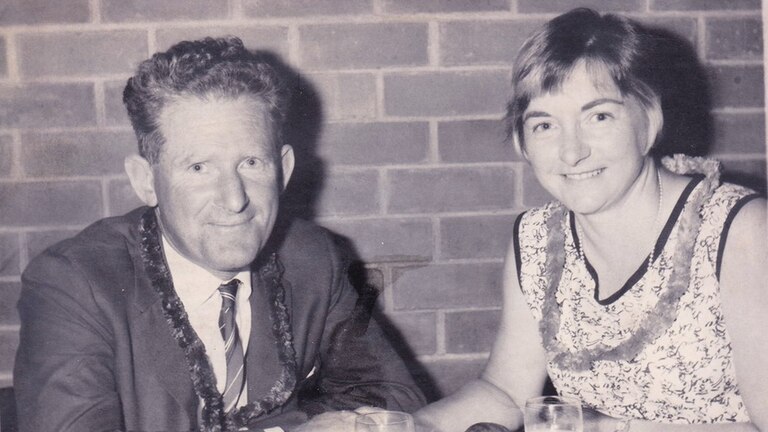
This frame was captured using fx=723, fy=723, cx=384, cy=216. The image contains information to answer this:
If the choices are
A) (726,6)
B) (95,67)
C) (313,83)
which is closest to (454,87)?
(313,83)

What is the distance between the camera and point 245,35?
1758mm

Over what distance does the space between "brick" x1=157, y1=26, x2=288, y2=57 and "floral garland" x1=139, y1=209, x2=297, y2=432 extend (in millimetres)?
492

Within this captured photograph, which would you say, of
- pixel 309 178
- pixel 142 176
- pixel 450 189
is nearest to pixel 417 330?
pixel 450 189

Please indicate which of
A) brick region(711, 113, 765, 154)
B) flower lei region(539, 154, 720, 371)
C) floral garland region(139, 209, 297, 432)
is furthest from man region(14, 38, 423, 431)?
brick region(711, 113, 765, 154)

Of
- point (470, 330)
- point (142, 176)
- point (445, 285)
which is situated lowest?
point (470, 330)

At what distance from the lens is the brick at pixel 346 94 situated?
1.80m

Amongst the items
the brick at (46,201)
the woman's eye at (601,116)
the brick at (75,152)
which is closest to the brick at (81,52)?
the brick at (75,152)

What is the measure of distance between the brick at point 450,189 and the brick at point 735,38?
62 centimetres

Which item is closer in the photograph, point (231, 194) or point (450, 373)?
point (231, 194)

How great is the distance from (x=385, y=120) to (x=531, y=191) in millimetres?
431

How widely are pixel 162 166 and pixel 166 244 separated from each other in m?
0.17

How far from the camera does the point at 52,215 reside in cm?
174

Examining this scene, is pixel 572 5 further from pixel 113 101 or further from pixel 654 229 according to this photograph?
pixel 113 101

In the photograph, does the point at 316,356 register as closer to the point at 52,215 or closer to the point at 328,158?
the point at 328,158
